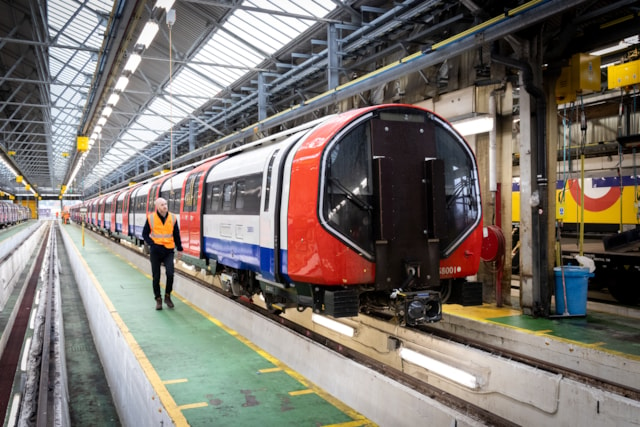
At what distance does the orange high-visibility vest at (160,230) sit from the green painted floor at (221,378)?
3.95ft

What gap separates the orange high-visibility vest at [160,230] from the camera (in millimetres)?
8414

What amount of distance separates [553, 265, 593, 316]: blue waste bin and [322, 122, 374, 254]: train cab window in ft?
13.1

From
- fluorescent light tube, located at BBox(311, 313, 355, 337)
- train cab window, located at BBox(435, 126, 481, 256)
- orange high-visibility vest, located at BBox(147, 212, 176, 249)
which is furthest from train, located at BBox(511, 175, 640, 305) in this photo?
orange high-visibility vest, located at BBox(147, 212, 176, 249)

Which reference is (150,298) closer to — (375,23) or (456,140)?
(456,140)

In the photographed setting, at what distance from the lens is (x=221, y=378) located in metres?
5.42

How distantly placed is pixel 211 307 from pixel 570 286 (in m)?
6.01

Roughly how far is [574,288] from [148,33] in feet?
27.6

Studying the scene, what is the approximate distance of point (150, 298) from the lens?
9.90m

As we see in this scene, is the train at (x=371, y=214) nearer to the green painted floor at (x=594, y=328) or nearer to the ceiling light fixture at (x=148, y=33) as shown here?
the green painted floor at (x=594, y=328)

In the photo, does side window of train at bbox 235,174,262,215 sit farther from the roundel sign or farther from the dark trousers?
the roundel sign

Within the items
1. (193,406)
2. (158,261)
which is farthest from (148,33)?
(193,406)

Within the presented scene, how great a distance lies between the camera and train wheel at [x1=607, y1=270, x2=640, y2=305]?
9367 mm

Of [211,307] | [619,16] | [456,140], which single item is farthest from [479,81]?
[211,307]

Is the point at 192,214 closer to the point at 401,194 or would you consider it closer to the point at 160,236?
the point at 160,236
